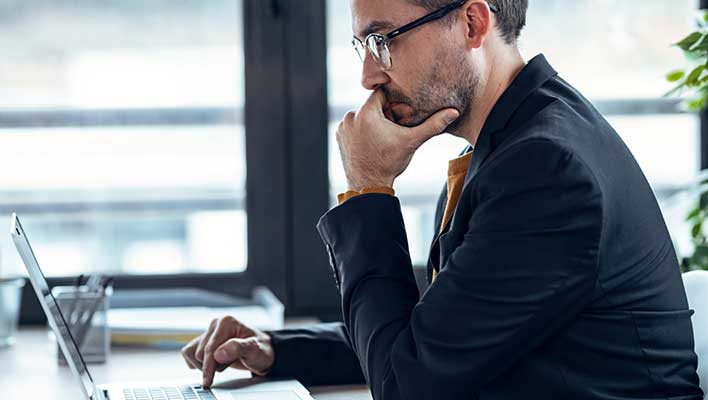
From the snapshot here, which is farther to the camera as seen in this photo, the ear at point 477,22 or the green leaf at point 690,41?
the green leaf at point 690,41

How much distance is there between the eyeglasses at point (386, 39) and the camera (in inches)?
59.9

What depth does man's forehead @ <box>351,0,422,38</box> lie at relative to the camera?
5.03 feet

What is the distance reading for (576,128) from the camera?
53.7 inches

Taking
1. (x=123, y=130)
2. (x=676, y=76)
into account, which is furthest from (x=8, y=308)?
(x=676, y=76)

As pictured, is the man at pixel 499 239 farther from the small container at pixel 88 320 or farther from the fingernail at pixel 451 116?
the small container at pixel 88 320

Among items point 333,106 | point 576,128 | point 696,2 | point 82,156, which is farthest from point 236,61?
point 576,128

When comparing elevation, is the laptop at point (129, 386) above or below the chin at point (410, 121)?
below

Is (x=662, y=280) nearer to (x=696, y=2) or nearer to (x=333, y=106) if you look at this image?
(x=333, y=106)

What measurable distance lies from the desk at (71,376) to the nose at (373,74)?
0.51 metres

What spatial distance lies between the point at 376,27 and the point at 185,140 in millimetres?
1131

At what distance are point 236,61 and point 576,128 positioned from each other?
138 cm

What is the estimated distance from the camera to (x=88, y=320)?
6.64 ft

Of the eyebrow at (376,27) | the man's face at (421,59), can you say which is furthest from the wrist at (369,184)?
the eyebrow at (376,27)

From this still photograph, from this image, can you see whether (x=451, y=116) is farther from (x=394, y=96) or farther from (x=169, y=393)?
(x=169, y=393)
